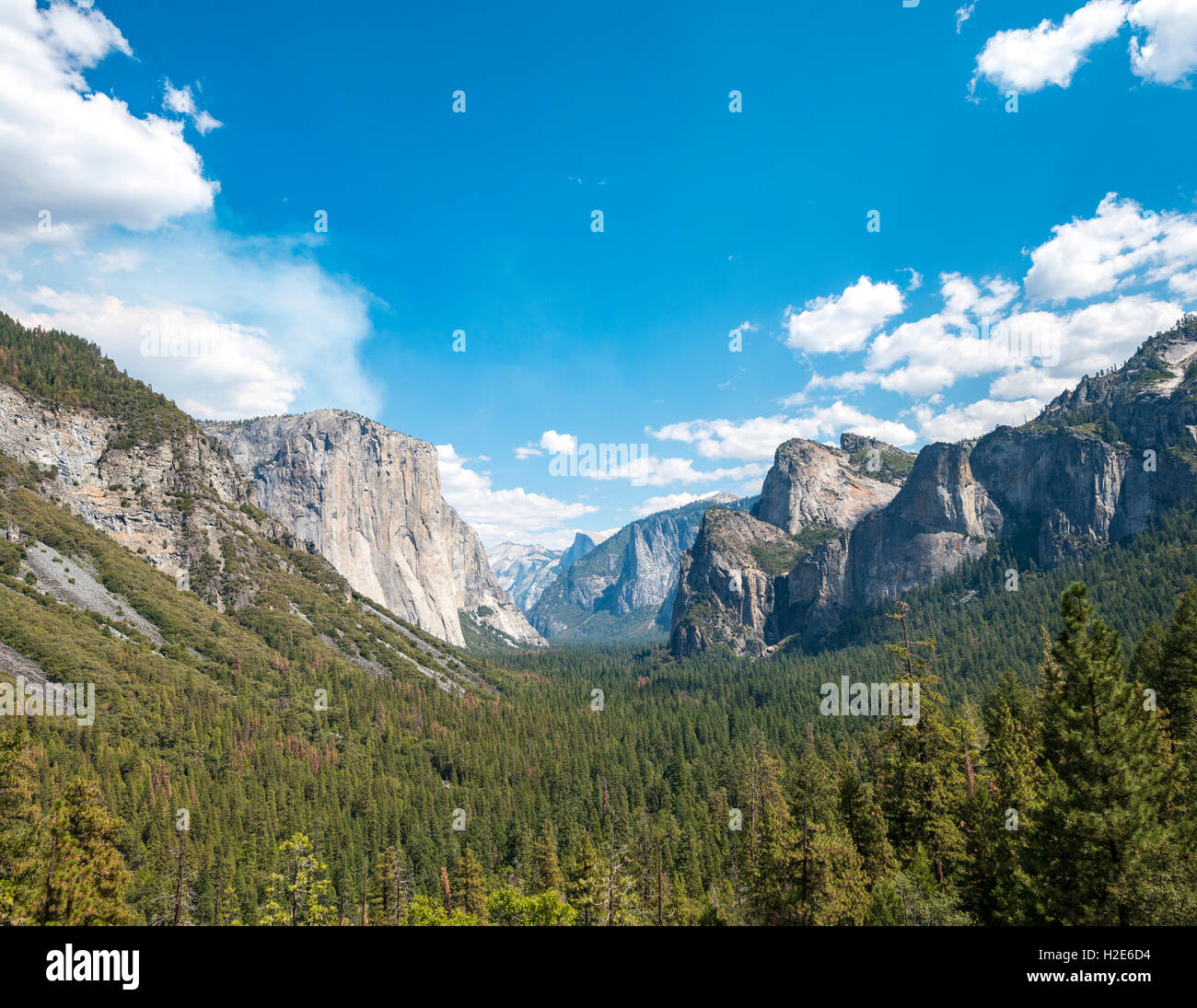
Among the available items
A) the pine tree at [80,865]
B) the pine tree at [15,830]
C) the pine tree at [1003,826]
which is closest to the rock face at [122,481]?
the pine tree at [80,865]

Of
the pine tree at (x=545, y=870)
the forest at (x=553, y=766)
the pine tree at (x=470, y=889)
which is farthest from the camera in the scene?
the pine tree at (x=545, y=870)

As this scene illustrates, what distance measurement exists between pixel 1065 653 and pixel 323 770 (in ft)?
334

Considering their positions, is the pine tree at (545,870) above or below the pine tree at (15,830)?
below

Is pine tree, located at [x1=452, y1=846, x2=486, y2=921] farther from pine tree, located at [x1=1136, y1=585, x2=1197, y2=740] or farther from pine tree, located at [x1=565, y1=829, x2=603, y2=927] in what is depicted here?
pine tree, located at [x1=1136, y1=585, x2=1197, y2=740]

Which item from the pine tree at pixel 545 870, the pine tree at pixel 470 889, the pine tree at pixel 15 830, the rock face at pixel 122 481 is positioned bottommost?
the pine tree at pixel 545 870

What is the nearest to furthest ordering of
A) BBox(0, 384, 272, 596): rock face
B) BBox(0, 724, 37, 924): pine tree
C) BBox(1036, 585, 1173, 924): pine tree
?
BBox(1036, 585, 1173, 924): pine tree
BBox(0, 724, 37, 924): pine tree
BBox(0, 384, 272, 596): rock face

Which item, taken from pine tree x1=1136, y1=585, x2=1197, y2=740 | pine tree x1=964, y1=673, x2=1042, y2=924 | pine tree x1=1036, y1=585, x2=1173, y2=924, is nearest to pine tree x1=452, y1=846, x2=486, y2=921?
pine tree x1=964, y1=673, x2=1042, y2=924

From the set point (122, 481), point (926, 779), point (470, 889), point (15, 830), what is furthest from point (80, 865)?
point (122, 481)

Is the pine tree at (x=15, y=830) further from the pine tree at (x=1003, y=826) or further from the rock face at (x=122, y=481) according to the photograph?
the rock face at (x=122, y=481)

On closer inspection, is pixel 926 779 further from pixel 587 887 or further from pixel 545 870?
pixel 545 870
